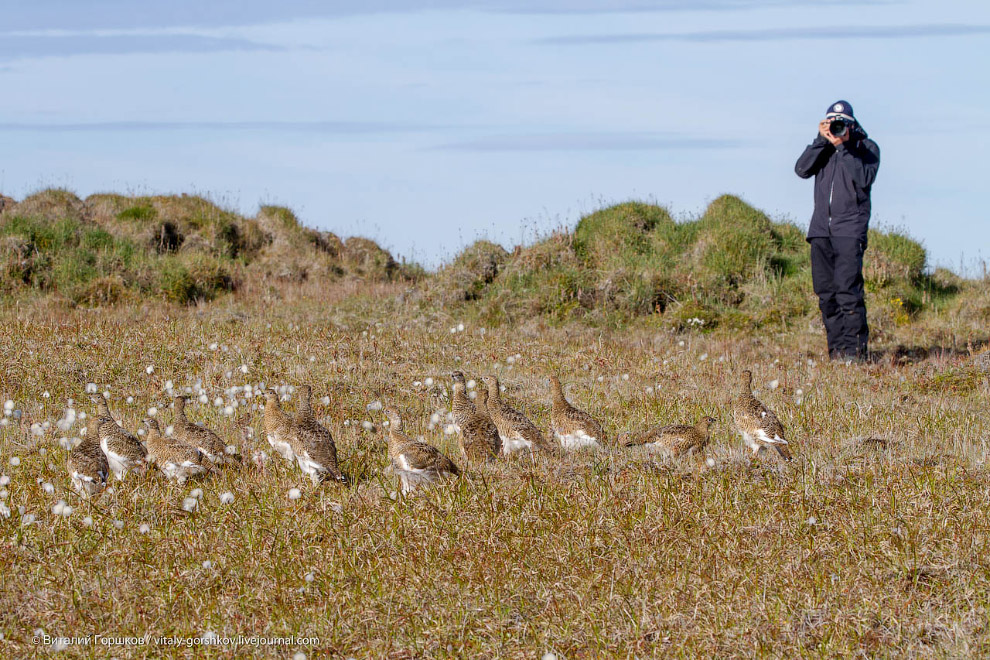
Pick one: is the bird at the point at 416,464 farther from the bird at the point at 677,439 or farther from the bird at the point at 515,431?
the bird at the point at 677,439

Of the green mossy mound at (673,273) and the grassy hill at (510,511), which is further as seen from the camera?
the green mossy mound at (673,273)

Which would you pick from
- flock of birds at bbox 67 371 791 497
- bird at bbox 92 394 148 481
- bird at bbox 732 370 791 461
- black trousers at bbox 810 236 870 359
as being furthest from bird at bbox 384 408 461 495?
black trousers at bbox 810 236 870 359

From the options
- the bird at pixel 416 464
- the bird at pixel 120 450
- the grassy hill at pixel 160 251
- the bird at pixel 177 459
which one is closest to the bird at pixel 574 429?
the bird at pixel 416 464

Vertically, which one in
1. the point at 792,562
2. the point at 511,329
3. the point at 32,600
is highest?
the point at 511,329

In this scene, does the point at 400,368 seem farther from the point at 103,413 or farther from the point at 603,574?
the point at 603,574

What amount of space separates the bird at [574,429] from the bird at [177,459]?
280 cm

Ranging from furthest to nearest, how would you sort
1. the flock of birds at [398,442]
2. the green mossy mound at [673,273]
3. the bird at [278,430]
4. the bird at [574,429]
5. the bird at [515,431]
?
the green mossy mound at [673,273], the bird at [574,429], the bird at [515,431], the bird at [278,430], the flock of birds at [398,442]

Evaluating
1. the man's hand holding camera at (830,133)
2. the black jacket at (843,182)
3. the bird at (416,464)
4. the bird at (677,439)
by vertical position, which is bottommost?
the bird at (416,464)

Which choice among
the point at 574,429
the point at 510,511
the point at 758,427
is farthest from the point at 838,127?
the point at 510,511

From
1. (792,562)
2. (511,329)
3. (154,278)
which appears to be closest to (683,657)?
(792,562)

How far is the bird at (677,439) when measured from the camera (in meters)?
7.64

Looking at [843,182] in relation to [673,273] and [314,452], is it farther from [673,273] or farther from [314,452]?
[314,452]

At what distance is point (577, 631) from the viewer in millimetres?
4957

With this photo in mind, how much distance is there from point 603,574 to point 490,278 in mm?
13811
